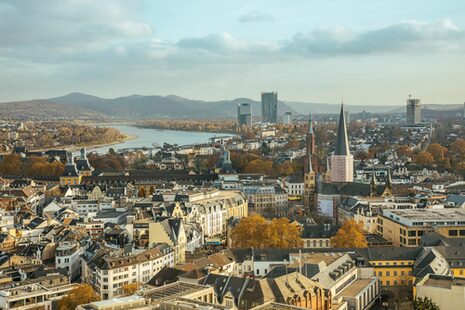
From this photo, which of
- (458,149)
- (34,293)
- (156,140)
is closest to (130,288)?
(34,293)

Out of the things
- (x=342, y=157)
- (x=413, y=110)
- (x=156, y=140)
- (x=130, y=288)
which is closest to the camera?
(x=130, y=288)

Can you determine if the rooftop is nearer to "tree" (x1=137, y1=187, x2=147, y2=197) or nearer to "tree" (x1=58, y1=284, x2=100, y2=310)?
"tree" (x1=58, y1=284, x2=100, y2=310)

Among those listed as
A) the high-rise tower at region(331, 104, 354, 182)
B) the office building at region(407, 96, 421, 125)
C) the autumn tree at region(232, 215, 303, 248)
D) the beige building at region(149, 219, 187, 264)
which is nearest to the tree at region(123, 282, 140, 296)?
the beige building at region(149, 219, 187, 264)

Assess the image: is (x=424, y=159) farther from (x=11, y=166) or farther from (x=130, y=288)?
(x=130, y=288)

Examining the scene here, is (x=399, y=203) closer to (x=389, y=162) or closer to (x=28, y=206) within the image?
(x=28, y=206)

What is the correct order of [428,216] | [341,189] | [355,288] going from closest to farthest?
1. [355,288]
2. [428,216]
3. [341,189]

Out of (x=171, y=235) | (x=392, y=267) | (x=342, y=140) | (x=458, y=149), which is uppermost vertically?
(x=342, y=140)

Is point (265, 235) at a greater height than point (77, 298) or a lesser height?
greater
